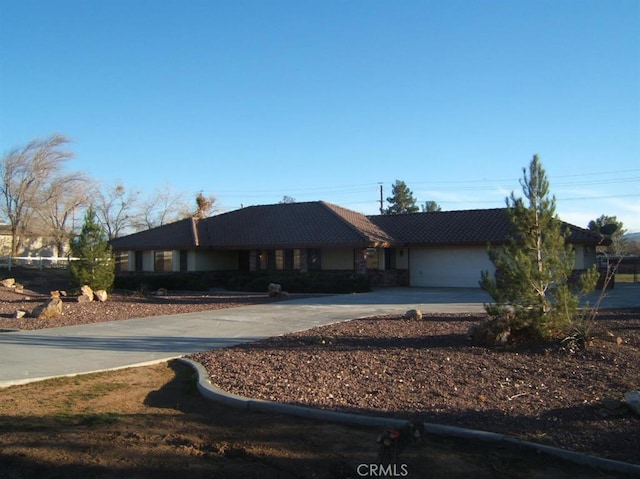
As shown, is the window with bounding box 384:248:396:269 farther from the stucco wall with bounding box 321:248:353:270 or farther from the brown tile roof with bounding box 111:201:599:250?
the stucco wall with bounding box 321:248:353:270

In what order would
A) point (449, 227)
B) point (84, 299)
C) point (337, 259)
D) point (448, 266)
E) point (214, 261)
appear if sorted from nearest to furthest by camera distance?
point (84, 299) → point (448, 266) → point (337, 259) → point (449, 227) → point (214, 261)

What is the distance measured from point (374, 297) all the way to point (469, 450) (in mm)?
17707

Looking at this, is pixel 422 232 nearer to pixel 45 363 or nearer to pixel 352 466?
pixel 45 363

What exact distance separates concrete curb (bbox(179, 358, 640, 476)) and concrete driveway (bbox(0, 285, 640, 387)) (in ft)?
9.09

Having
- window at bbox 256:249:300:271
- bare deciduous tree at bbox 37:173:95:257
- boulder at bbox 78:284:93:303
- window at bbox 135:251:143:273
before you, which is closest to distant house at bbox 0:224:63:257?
bare deciduous tree at bbox 37:173:95:257

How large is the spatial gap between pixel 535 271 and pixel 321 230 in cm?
2128

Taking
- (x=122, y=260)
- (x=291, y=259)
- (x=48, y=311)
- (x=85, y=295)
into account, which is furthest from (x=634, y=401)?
(x=122, y=260)

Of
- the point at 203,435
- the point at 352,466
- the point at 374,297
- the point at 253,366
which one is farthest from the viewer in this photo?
the point at 374,297

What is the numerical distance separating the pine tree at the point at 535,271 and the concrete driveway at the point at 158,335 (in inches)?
199

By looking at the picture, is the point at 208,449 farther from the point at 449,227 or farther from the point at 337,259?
the point at 449,227

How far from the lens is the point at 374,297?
74.3 ft

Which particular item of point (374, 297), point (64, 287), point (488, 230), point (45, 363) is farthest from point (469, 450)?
point (64, 287)

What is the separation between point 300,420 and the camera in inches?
234

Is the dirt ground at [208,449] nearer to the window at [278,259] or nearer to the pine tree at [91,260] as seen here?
the pine tree at [91,260]
